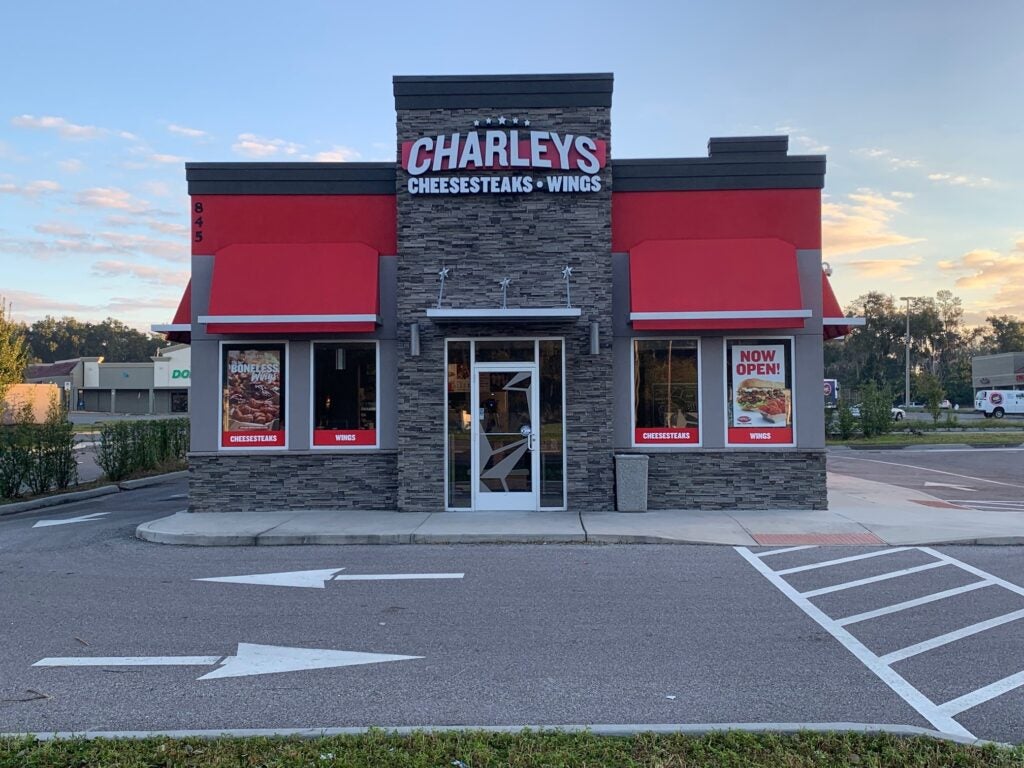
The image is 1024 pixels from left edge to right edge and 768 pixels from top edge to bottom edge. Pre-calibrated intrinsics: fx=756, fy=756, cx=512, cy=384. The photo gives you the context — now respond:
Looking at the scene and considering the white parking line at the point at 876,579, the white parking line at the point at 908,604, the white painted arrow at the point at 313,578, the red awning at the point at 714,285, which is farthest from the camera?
the red awning at the point at 714,285

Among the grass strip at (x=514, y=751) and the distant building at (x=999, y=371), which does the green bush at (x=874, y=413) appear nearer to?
the grass strip at (x=514, y=751)

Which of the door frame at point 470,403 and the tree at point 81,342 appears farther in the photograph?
the tree at point 81,342

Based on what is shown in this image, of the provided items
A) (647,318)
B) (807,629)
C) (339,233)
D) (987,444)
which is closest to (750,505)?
→ (647,318)

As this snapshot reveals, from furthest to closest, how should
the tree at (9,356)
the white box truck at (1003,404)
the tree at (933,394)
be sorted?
the white box truck at (1003,404)
the tree at (933,394)
the tree at (9,356)

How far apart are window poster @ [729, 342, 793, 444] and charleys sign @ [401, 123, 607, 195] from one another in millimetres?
3922

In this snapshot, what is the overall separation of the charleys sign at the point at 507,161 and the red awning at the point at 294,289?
174cm

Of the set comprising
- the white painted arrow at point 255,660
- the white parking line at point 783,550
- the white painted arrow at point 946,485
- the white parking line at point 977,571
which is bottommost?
the white painted arrow at point 255,660

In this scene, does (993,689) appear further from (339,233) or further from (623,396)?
(339,233)

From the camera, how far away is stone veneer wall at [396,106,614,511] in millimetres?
12570

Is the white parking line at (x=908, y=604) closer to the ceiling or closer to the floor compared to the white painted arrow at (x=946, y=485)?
closer to the floor

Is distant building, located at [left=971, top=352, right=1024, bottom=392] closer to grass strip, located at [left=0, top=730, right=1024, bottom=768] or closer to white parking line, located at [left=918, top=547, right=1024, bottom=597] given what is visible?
white parking line, located at [left=918, top=547, right=1024, bottom=597]

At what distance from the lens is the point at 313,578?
28.2 feet

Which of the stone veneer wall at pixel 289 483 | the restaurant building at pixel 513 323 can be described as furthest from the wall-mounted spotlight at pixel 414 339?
the stone veneer wall at pixel 289 483

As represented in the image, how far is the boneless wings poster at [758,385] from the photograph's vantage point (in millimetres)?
12883
